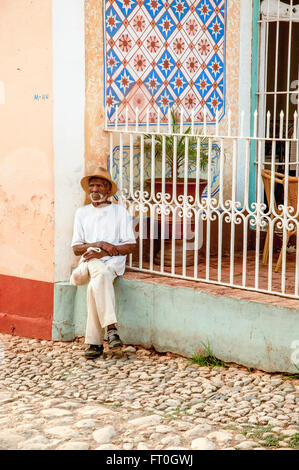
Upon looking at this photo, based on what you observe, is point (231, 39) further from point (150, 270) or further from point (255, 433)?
point (255, 433)

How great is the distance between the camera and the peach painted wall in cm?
692

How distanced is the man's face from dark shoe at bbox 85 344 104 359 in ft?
4.34

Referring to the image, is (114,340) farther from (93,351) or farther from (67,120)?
(67,120)

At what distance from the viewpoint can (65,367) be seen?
629 centimetres

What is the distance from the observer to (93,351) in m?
6.48

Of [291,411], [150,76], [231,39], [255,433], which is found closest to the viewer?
[255,433]

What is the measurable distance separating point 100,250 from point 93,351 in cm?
90

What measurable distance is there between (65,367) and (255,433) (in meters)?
2.09

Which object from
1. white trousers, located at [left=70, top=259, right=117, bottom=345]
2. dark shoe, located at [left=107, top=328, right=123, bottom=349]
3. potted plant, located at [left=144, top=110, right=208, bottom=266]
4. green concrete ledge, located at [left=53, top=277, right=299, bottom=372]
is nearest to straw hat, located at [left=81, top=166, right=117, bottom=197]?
potted plant, located at [left=144, top=110, right=208, bottom=266]

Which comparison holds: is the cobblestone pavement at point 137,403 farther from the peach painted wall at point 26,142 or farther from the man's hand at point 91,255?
the peach painted wall at point 26,142

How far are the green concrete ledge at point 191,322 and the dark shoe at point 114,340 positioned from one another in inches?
13.1

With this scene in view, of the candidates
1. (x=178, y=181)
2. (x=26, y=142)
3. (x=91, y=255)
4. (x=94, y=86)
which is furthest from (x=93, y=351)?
(x=94, y=86)
